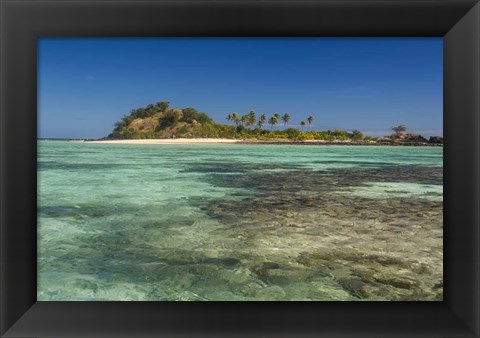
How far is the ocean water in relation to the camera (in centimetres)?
284

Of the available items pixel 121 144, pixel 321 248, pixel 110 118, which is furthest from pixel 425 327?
pixel 110 118

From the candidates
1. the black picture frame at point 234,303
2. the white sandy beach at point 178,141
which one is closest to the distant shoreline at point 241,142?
the white sandy beach at point 178,141

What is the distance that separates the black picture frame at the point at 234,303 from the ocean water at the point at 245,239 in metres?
0.07

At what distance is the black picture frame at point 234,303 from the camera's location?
97 centimetres

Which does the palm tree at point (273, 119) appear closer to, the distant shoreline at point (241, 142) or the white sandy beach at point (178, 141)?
the distant shoreline at point (241, 142)

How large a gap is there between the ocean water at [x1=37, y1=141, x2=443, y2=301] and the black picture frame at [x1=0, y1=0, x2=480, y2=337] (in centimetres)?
7

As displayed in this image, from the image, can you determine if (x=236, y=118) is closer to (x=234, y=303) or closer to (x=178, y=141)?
(x=178, y=141)

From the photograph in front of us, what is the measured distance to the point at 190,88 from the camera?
92.5ft

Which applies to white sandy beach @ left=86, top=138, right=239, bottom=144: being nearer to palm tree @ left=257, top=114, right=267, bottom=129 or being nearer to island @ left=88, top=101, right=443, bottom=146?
island @ left=88, top=101, right=443, bottom=146

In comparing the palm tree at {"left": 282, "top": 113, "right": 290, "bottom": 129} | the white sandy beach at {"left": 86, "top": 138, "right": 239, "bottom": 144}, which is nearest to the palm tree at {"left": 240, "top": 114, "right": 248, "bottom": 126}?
the white sandy beach at {"left": 86, "top": 138, "right": 239, "bottom": 144}
